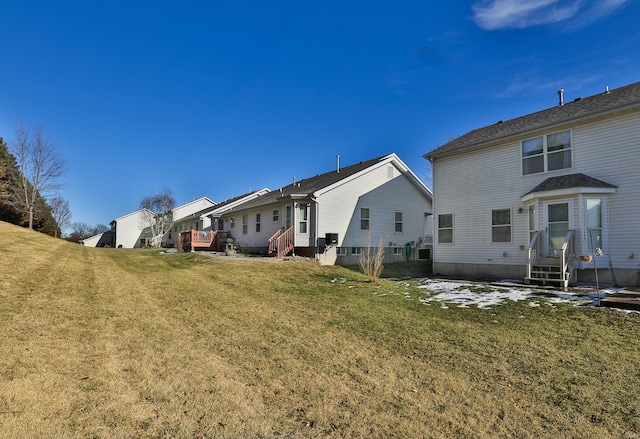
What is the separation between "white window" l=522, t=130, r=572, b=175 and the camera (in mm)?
12070

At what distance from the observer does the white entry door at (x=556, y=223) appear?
11377 millimetres

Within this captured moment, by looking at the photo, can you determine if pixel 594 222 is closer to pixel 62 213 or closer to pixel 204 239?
pixel 204 239

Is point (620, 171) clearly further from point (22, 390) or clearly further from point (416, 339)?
point (22, 390)

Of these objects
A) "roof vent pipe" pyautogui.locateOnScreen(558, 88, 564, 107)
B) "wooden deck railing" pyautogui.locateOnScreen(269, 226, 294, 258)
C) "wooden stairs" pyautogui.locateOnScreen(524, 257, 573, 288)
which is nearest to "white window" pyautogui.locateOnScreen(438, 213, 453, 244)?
"wooden stairs" pyautogui.locateOnScreen(524, 257, 573, 288)

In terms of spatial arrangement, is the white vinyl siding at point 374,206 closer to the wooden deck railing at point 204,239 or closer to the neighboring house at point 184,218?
the wooden deck railing at point 204,239

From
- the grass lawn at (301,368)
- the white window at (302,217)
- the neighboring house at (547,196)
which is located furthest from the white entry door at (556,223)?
the white window at (302,217)

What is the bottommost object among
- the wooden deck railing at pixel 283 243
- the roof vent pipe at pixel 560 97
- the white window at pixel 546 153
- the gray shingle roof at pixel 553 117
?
the wooden deck railing at pixel 283 243

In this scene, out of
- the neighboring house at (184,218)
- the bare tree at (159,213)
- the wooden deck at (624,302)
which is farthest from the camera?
the bare tree at (159,213)

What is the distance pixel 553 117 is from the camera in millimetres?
12898

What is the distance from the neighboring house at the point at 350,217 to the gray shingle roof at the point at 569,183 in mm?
7786

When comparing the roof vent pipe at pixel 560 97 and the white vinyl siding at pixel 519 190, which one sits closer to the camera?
the white vinyl siding at pixel 519 190

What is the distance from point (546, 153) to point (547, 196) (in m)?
1.89

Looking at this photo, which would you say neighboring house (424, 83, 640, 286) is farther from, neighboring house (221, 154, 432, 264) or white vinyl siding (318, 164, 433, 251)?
white vinyl siding (318, 164, 433, 251)

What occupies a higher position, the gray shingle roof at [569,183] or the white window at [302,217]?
the gray shingle roof at [569,183]
